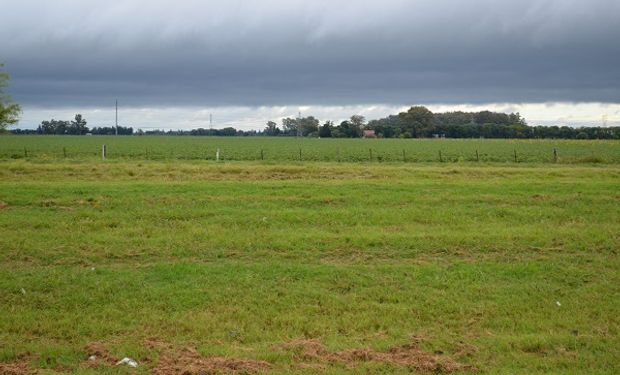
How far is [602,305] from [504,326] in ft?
7.17

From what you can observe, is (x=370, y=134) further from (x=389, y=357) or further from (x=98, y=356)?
(x=98, y=356)

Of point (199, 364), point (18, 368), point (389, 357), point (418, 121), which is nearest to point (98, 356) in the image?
point (18, 368)

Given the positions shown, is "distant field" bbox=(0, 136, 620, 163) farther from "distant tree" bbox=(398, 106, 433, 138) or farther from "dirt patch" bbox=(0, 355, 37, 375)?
"distant tree" bbox=(398, 106, 433, 138)

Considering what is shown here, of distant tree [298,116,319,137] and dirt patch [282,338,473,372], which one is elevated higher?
distant tree [298,116,319,137]

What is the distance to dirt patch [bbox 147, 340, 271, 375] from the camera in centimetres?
724

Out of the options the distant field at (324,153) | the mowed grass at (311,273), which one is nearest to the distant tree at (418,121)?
the distant field at (324,153)

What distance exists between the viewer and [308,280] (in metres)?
11.2

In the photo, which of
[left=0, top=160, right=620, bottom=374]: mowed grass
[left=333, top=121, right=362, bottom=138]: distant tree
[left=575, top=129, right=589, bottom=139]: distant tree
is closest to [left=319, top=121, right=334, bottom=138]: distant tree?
[left=333, top=121, right=362, bottom=138]: distant tree

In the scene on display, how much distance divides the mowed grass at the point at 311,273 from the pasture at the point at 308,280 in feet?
0.14

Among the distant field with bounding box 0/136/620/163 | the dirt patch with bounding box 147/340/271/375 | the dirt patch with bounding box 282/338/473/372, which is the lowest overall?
the dirt patch with bounding box 282/338/473/372

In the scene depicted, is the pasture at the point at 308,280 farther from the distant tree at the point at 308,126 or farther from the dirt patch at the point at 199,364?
the distant tree at the point at 308,126

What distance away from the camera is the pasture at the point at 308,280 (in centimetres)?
787

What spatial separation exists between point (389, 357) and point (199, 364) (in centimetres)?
247

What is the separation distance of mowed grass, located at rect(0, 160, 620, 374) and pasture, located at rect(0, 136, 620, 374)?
0.04 meters
